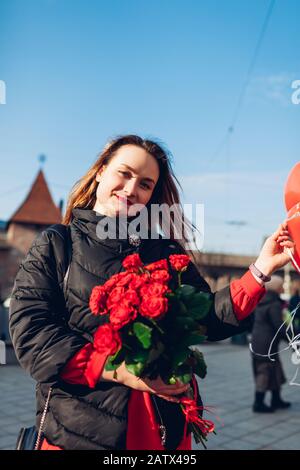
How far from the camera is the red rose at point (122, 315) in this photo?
139 centimetres

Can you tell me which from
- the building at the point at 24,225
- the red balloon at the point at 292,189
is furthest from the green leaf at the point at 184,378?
the building at the point at 24,225

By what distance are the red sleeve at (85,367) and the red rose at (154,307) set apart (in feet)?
0.77

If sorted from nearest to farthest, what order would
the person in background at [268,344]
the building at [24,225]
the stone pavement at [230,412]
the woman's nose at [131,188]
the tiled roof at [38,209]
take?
the woman's nose at [131,188], the stone pavement at [230,412], the person in background at [268,344], the building at [24,225], the tiled roof at [38,209]

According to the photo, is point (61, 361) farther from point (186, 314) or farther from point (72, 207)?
point (72, 207)

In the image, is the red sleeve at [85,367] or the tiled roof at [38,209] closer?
the red sleeve at [85,367]

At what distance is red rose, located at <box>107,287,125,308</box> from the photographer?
1441mm

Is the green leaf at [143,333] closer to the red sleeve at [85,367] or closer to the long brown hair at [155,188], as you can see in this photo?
the red sleeve at [85,367]

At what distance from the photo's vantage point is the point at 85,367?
1.54 m

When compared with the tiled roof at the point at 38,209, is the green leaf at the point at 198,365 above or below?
above

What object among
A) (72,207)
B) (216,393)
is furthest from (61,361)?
(216,393)

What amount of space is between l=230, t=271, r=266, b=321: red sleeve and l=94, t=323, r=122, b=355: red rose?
52 centimetres

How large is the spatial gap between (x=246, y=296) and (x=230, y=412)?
490cm

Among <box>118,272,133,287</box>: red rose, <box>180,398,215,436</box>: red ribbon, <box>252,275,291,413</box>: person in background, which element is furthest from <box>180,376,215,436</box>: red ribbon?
<box>252,275,291,413</box>: person in background

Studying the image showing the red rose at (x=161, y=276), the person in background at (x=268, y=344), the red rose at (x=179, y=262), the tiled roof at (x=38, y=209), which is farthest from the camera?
the tiled roof at (x=38, y=209)
